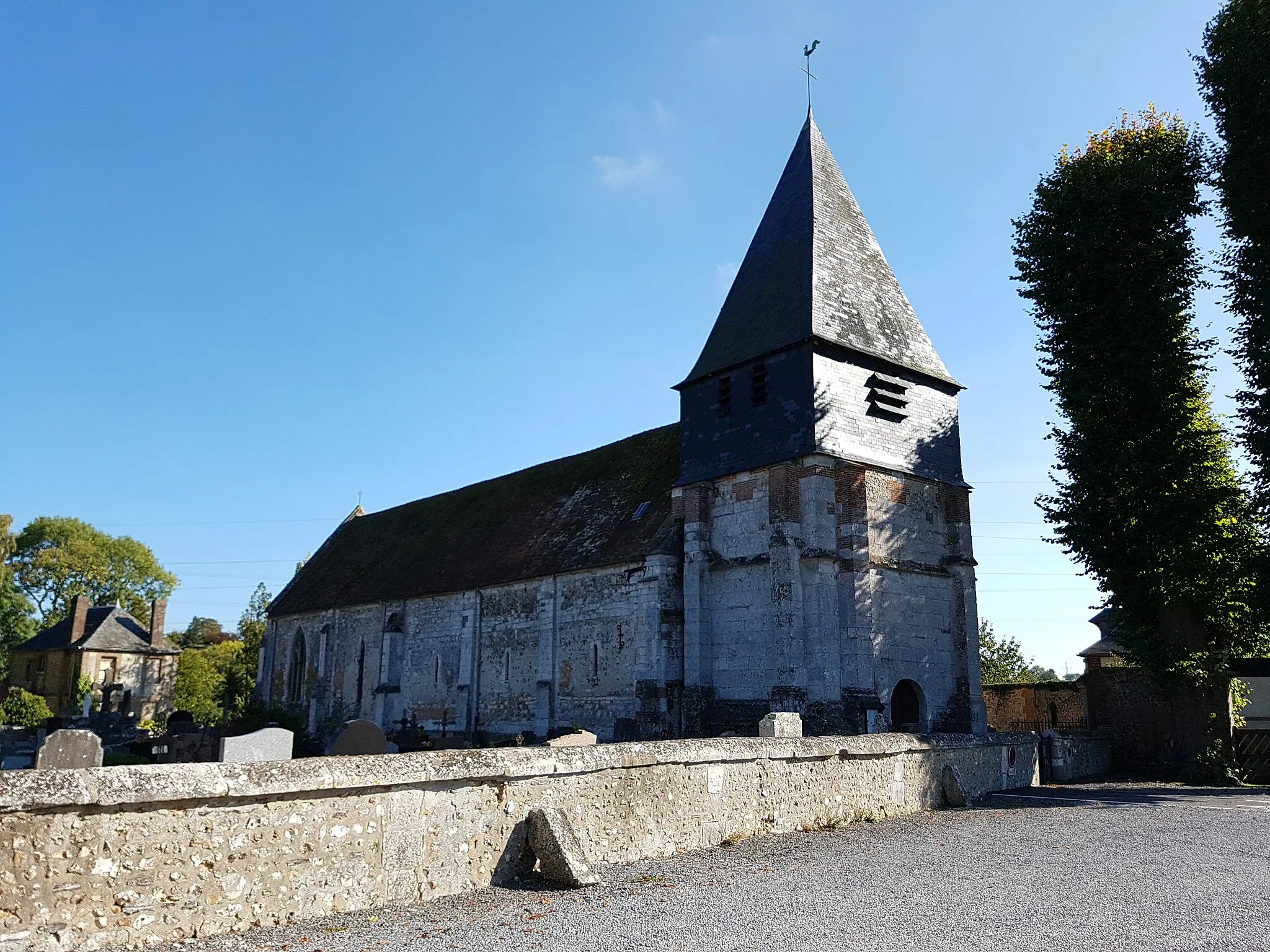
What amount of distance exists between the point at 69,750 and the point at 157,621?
51229mm

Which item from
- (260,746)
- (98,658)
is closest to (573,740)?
(260,746)

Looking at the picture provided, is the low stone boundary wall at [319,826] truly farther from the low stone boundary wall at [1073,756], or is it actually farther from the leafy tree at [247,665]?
the leafy tree at [247,665]

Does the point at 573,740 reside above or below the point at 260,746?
below

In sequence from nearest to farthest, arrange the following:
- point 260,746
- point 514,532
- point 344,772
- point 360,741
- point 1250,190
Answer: point 344,772, point 260,746, point 360,741, point 1250,190, point 514,532

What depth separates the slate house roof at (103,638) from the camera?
48625 mm

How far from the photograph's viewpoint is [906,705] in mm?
20141

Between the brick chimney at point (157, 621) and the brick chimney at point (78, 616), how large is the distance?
340 centimetres

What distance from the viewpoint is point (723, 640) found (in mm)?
20531

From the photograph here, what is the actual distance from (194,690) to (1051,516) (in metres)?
47.0

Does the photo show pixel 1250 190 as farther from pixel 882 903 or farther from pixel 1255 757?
pixel 882 903

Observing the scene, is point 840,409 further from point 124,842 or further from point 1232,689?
point 124,842

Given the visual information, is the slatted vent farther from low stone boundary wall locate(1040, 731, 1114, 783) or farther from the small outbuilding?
the small outbuilding

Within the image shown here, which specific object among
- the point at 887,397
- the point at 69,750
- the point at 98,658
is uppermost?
the point at 887,397

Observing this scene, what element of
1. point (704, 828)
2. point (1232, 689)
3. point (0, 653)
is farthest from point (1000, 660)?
point (0, 653)
